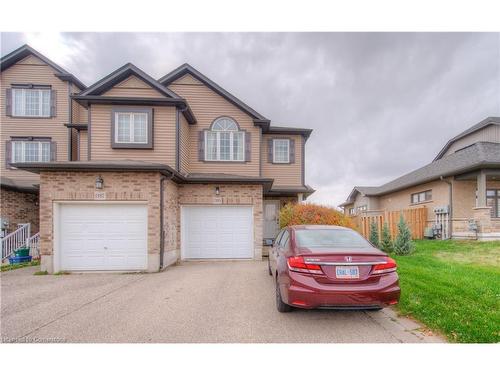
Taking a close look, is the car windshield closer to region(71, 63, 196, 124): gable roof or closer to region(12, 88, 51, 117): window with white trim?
region(71, 63, 196, 124): gable roof

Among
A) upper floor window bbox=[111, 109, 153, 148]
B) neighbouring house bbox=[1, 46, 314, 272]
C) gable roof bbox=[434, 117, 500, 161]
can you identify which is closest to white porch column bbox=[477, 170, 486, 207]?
gable roof bbox=[434, 117, 500, 161]

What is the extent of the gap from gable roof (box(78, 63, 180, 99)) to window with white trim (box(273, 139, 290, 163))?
578 centimetres

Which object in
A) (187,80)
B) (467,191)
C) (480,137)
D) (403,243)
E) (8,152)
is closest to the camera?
(403,243)

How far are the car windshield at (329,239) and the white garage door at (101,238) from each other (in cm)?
573

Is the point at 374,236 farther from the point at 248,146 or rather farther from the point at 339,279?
the point at 339,279

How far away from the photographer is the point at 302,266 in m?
3.86

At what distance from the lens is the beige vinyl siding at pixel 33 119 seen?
527 inches

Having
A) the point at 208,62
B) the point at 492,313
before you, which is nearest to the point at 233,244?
the point at 492,313

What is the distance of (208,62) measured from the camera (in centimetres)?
1588

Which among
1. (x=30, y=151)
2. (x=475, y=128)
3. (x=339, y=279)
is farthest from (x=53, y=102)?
(x=475, y=128)

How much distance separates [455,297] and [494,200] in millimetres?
14094

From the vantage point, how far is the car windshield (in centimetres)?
441

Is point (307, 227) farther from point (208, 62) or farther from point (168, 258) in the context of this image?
point (208, 62)

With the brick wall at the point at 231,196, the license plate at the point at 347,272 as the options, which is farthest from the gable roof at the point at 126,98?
the license plate at the point at 347,272
